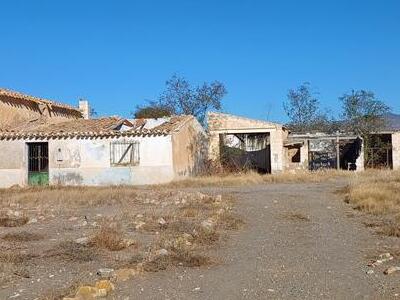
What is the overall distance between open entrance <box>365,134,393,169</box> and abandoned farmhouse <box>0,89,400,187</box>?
0.08 m

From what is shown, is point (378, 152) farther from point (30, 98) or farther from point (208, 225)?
point (208, 225)

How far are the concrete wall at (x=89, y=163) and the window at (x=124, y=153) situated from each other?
7.8 inches

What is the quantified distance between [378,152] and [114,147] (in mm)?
17356

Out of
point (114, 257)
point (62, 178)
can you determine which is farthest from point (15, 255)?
point (62, 178)

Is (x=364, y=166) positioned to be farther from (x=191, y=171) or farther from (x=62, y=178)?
(x=62, y=178)

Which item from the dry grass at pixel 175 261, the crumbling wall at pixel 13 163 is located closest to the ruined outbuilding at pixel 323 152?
the crumbling wall at pixel 13 163

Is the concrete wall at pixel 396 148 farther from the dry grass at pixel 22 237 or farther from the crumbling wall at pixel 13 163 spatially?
the dry grass at pixel 22 237

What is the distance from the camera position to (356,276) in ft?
25.7

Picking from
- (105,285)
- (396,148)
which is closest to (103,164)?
(396,148)

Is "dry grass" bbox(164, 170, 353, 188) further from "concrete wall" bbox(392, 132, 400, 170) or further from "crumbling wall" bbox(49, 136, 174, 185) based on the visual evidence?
"concrete wall" bbox(392, 132, 400, 170)

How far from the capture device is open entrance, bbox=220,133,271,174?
117 ft

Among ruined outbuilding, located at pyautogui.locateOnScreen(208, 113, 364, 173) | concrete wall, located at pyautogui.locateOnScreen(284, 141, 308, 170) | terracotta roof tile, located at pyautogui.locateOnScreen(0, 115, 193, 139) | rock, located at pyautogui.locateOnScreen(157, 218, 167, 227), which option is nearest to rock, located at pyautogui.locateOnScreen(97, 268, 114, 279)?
rock, located at pyautogui.locateOnScreen(157, 218, 167, 227)

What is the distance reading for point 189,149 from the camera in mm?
31641

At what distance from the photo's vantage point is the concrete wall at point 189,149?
29078 mm
